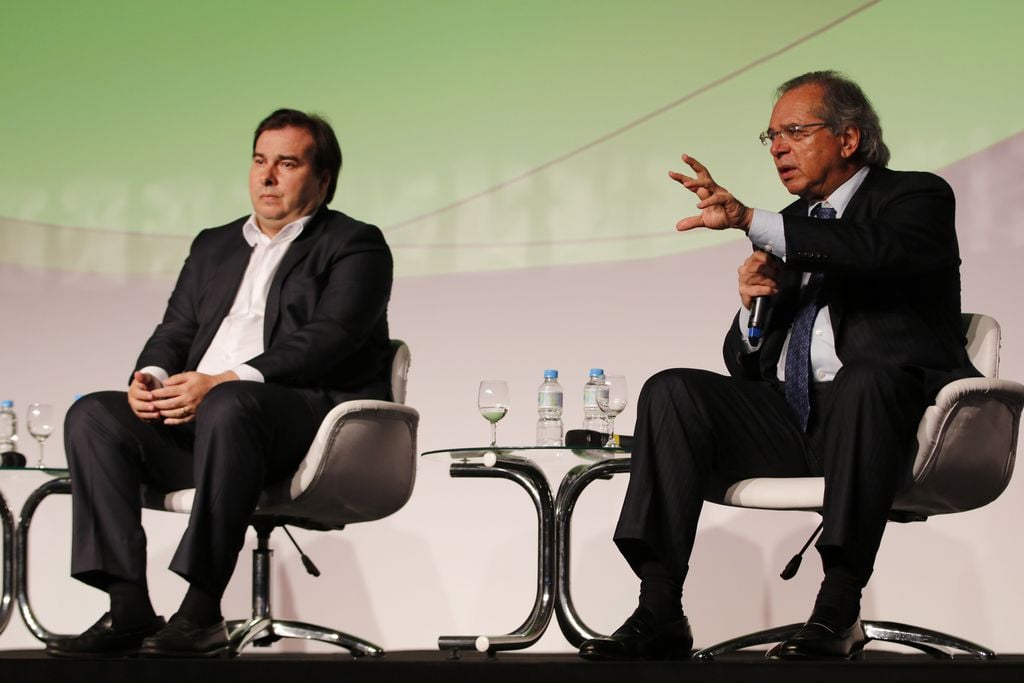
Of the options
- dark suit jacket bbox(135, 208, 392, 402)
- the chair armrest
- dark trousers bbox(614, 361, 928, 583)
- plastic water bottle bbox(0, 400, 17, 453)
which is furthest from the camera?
plastic water bottle bbox(0, 400, 17, 453)

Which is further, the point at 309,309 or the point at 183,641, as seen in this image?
the point at 309,309

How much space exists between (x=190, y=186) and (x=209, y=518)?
216cm

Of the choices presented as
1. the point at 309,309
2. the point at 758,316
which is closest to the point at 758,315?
the point at 758,316

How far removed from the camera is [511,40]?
4.41 m

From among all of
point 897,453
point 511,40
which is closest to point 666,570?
point 897,453

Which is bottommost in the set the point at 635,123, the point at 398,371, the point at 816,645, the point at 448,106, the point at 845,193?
the point at 816,645

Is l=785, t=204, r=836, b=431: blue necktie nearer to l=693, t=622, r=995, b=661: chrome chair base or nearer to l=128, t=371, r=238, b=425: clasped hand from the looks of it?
l=693, t=622, r=995, b=661: chrome chair base

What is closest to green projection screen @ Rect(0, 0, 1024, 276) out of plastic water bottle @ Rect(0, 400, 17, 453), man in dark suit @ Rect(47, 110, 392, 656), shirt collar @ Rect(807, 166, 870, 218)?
plastic water bottle @ Rect(0, 400, 17, 453)

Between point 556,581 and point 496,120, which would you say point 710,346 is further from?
point 556,581

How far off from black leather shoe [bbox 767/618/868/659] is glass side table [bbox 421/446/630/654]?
664 millimetres

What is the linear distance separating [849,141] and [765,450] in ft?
2.45

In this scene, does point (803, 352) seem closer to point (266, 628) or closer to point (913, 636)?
point (913, 636)

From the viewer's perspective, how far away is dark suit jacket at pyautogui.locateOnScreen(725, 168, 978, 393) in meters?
2.56

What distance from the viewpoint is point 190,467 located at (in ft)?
9.62
